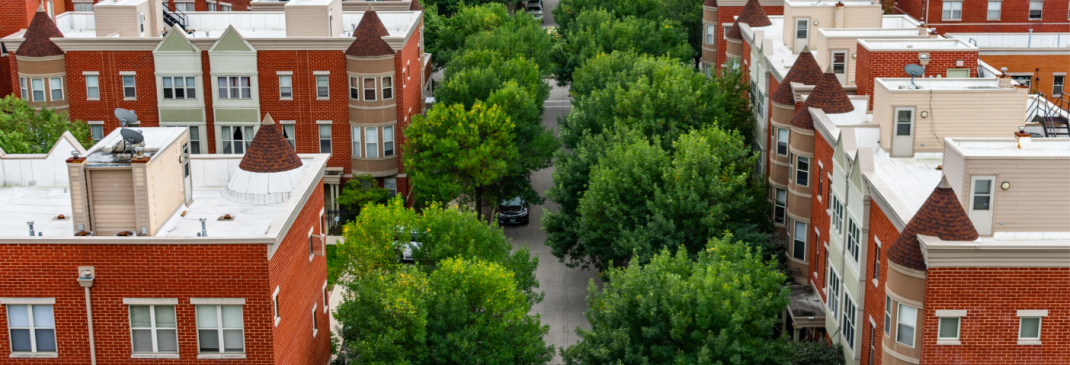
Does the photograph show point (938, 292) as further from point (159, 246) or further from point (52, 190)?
point (52, 190)

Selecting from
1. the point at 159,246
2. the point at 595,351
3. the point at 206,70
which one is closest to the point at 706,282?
the point at 595,351

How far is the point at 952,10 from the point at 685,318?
62.7 m

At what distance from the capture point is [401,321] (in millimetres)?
44781

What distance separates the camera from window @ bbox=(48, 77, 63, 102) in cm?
7288

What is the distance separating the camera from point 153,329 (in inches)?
1512

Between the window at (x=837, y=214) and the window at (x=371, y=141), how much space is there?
3275 centimetres

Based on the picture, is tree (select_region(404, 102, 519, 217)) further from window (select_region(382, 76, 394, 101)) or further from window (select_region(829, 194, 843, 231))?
window (select_region(829, 194, 843, 231))

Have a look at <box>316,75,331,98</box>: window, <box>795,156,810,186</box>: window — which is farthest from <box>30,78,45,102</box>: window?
<box>795,156,810,186</box>: window

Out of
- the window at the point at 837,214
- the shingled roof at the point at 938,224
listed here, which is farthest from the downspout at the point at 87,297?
the window at the point at 837,214

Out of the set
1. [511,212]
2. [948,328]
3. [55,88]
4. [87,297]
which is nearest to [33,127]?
[55,88]

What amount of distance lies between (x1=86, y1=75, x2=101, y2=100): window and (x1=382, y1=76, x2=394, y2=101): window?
56.1 feet

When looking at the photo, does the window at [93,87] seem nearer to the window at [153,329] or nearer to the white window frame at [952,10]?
the window at [153,329]

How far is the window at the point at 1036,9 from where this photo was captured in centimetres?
9612

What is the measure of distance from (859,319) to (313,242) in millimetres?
20224
